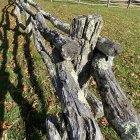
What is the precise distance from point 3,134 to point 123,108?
10.9ft

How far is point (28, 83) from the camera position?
7.56m

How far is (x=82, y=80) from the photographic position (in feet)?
14.8

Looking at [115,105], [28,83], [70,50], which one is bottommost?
[28,83]

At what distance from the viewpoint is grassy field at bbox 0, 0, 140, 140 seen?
5957mm

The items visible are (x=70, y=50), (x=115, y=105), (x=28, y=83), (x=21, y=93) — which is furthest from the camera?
(x=28, y=83)

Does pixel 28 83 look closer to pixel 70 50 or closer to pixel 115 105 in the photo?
pixel 70 50

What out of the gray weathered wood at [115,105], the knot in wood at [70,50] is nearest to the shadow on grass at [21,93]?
the knot in wood at [70,50]

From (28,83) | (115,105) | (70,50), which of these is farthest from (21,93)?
(115,105)

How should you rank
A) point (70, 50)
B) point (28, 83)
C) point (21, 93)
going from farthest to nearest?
point (28, 83), point (21, 93), point (70, 50)

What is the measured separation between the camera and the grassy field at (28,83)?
5.96 m

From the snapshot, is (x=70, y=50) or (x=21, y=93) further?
(x=21, y=93)

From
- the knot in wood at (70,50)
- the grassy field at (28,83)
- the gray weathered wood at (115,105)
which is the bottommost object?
the grassy field at (28,83)

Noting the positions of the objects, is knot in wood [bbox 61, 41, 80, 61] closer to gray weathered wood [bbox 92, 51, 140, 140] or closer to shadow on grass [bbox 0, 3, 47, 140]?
gray weathered wood [bbox 92, 51, 140, 140]

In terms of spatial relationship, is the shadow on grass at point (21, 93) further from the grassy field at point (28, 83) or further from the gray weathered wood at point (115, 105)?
the gray weathered wood at point (115, 105)
